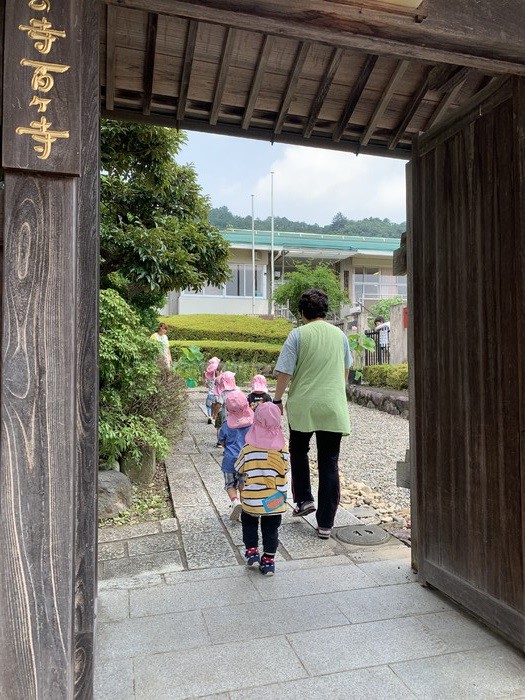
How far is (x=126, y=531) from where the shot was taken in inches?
158

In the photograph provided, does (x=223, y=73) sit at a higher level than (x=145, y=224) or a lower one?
lower

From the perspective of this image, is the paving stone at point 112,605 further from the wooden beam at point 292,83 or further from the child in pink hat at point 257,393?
the wooden beam at point 292,83

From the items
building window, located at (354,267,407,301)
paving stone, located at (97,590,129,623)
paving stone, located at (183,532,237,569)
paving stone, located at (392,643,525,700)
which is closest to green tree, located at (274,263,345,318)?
building window, located at (354,267,407,301)

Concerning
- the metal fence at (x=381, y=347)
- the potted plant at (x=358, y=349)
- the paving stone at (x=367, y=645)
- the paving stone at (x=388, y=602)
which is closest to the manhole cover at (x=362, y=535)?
the paving stone at (x=388, y=602)

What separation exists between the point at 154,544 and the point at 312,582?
1.27m

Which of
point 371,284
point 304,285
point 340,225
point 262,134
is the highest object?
point 340,225

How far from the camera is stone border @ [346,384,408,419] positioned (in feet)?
35.0

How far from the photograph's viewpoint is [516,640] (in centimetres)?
236

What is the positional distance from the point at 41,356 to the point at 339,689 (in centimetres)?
177

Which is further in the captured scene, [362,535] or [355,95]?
[362,535]

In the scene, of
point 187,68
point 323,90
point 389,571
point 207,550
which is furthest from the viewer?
point 207,550

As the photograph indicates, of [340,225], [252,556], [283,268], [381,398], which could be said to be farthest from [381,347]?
[340,225]

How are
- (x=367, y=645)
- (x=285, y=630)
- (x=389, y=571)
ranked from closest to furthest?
1. (x=367, y=645)
2. (x=285, y=630)
3. (x=389, y=571)

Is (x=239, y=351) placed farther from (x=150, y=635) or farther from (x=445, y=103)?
(x=150, y=635)
